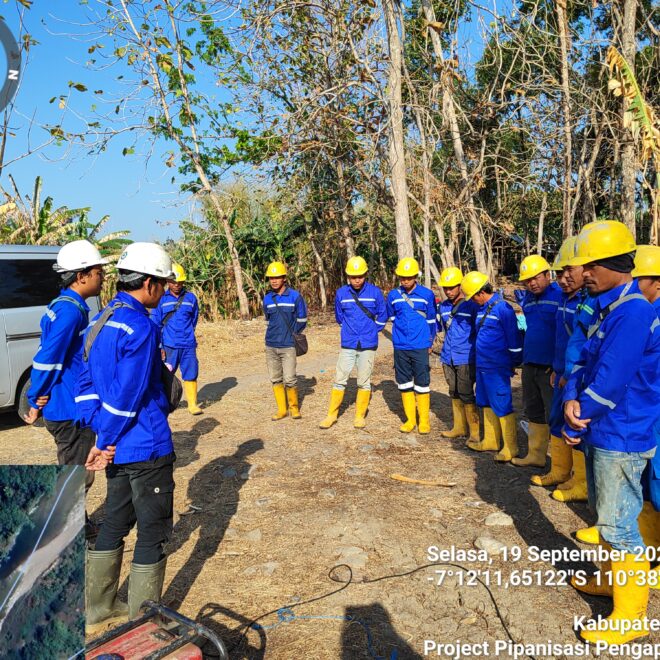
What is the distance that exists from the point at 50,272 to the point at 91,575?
570cm

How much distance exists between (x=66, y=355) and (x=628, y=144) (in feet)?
31.5

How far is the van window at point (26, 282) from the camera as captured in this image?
24.2 feet

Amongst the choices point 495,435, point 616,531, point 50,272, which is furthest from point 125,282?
point 50,272

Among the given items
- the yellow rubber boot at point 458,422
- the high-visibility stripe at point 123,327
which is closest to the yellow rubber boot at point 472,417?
the yellow rubber boot at point 458,422

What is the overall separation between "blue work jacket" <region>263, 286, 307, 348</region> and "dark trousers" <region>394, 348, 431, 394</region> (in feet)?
4.62

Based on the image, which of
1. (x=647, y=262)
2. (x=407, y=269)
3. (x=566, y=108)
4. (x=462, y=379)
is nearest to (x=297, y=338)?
(x=407, y=269)

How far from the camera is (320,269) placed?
17.6 meters

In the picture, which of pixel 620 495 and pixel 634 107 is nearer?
pixel 620 495

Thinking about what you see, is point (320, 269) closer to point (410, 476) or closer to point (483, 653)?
point (410, 476)

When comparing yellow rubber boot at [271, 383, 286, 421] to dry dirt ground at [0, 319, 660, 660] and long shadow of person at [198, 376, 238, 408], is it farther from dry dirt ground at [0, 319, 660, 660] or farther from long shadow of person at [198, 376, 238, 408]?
long shadow of person at [198, 376, 238, 408]

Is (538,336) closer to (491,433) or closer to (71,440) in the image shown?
(491,433)

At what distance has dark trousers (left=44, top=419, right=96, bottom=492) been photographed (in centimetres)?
396

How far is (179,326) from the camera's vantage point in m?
7.75

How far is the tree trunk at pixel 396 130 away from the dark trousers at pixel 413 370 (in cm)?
243
